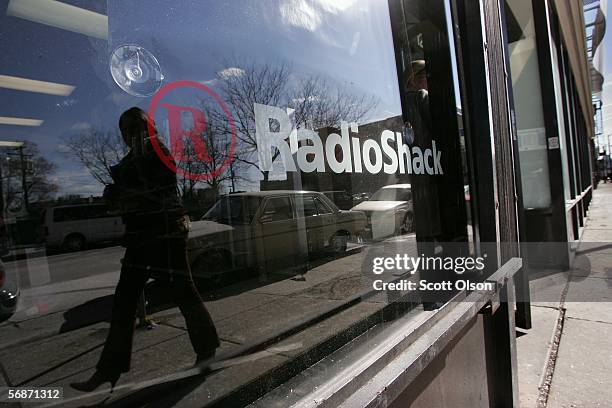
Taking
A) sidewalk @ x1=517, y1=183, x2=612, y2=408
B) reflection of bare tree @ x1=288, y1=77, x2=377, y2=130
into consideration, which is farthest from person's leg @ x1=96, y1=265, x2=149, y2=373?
sidewalk @ x1=517, y1=183, x2=612, y2=408

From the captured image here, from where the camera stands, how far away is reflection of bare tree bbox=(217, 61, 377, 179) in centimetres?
162

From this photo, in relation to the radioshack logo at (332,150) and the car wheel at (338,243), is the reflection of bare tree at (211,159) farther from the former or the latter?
the car wheel at (338,243)

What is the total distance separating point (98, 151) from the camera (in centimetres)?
115

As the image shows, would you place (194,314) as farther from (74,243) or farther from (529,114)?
(529,114)

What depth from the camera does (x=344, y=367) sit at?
1.42 metres

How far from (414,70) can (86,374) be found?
7.80 feet

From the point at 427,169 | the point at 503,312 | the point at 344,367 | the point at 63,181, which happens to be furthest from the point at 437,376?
the point at 63,181

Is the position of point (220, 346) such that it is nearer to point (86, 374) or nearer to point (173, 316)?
point (173, 316)

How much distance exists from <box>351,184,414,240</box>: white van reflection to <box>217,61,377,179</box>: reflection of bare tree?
1.56 feet

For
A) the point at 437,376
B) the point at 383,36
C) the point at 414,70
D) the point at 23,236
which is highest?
the point at 383,36

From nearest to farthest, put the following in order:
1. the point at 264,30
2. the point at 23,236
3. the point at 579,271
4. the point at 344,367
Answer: the point at 23,236, the point at 344,367, the point at 264,30, the point at 579,271

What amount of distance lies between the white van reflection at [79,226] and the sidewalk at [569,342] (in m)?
→ 2.82

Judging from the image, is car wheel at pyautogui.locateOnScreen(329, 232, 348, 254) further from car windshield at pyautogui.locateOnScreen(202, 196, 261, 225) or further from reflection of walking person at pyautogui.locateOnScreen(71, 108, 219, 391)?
reflection of walking person at pyautogui.locateOnScreen(71, 108, 219, 391)

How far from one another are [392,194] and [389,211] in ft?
0.44
